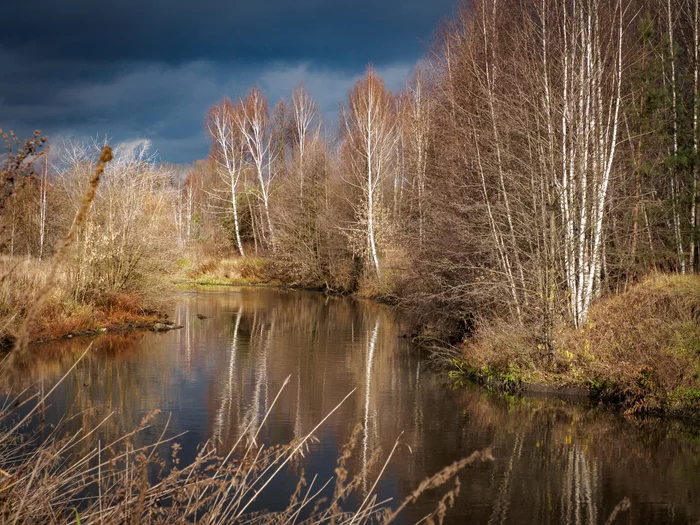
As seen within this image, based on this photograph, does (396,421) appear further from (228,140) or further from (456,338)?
(228,140)

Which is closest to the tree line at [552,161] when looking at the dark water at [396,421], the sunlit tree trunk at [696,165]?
the sunlit tree trunk at [696,165]

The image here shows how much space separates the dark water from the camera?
8273mm

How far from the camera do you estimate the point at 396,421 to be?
38.1 feet

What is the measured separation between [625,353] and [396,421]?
13.8 feet

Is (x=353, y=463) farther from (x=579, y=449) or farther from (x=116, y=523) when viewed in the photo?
(x=116, y=523)

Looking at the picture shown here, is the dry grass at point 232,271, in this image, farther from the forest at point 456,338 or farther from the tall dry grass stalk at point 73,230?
the tall dry grass stalk at point 73,230

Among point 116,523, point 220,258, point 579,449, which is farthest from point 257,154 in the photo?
point 116,523

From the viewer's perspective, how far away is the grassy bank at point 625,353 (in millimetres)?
11578

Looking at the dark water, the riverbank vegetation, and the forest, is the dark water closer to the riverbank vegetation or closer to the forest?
the forest

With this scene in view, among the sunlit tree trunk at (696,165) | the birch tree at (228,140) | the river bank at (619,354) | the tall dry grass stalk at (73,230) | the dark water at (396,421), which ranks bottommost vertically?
the dark water at (396,421)

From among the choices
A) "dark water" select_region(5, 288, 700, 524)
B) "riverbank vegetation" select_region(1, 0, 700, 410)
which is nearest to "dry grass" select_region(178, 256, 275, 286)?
"riverbank vegetation" select_region(1, 0, 700, 410)

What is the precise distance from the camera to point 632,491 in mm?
8477

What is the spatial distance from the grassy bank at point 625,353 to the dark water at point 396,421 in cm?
53

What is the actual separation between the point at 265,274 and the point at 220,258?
16.3 feet
